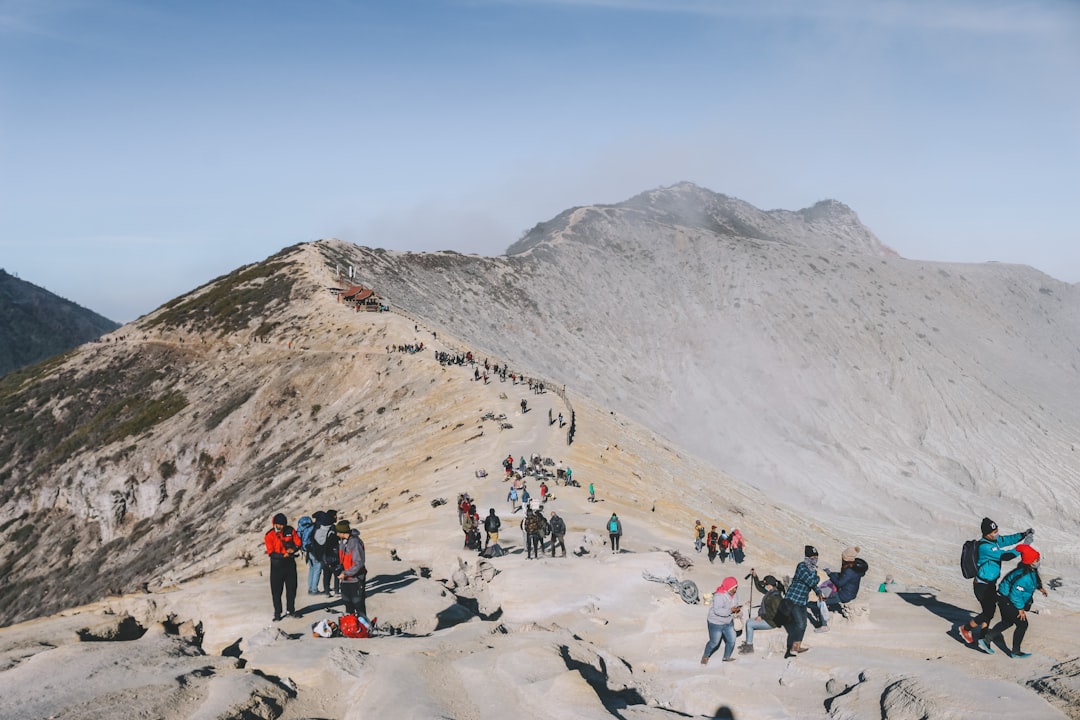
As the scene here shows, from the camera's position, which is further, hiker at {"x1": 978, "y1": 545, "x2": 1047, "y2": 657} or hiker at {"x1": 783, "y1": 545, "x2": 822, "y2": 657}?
hiker at {"x1": 783, "y1": 545, "x2": 822, "y2": 657}

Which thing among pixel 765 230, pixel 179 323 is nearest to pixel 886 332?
pixel 765 230

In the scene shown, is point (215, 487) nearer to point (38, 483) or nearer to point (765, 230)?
point (38, 483)

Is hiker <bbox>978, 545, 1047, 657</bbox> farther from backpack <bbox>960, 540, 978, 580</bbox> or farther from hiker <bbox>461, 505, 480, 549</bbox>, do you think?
hiker <bbox>461, 505, 480, 549</bbox>

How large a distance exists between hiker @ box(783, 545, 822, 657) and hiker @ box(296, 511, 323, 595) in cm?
920

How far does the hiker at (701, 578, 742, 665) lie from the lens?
12445mm

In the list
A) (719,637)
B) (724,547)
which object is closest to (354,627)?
(719,637)

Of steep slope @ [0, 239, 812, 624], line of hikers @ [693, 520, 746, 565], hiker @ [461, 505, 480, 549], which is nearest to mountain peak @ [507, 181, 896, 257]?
steep slope @ [0, 239, 812, 624]

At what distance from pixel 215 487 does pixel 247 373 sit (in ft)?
50.7

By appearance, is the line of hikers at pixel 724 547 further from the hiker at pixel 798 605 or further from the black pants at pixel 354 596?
the black pants at pixel 354 596

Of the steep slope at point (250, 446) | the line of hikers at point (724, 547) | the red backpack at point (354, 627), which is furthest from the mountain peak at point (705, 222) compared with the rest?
the red backpack at point (354, 627)

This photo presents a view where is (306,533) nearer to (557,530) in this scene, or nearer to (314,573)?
(314,573)

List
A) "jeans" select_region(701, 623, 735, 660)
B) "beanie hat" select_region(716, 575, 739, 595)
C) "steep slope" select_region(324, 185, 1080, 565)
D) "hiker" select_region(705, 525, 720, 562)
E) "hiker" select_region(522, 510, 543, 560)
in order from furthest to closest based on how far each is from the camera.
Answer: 1. "steep slope" select_region(324, 185, 1080, 565)
2. "hiker" select_region(705, 525, 720, 562)
3. "hiker" select_region(522, 510, 543, 560)
4. "jeans" select_region(701, 623, 735, 660)
5. "beanie hat" select_region(716, 575, 739, 595)

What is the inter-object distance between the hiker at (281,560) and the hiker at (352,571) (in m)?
1.00

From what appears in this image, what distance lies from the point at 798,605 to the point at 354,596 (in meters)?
8.16
